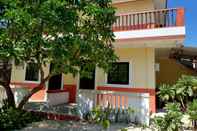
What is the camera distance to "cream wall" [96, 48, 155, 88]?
38.1 ft

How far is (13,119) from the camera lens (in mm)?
8719

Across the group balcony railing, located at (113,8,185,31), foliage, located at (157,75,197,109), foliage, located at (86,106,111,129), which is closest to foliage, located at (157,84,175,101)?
foliage, located at (157,75,197,109)

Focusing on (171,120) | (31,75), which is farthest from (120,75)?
(31,75)

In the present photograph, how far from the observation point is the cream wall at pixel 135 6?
43.1ft

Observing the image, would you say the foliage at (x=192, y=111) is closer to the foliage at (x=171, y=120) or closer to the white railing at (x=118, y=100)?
the foliage at (x=171, y=120)

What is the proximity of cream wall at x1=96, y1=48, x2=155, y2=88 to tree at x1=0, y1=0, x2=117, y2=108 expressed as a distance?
4.33m

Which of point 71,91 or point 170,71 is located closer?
point 71,91

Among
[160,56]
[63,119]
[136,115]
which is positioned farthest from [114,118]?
[160,56]

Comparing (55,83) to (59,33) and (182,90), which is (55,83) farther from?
(182,90)

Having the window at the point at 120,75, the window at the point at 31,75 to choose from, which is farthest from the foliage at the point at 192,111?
the window at the point at 31,75

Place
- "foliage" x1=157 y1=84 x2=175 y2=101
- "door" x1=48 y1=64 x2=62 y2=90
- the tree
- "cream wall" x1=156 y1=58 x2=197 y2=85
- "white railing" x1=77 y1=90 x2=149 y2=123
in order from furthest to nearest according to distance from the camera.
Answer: "cream wall" x1=156 y1=58 x2=197 y2=85 < "door" x1=48 y1=64 x2=62 y2=90 < "white railing" x1=77 y1=90 x2=149 y2=123 < "foliage" x1=157 y1=84 x2=175 y2=101 < the tree

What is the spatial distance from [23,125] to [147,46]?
750 centimetres

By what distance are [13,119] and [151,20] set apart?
27.8 ft

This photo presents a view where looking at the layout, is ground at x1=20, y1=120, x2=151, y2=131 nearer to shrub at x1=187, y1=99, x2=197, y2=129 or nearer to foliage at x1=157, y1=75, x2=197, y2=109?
foliage at x1=157, y1=75, x2=197, y2=109
